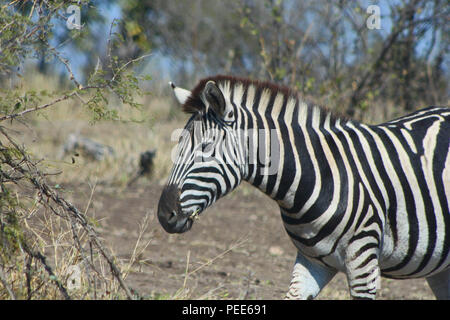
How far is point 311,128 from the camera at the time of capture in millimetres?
3932

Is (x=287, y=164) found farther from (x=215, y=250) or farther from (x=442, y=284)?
(x=215, y=250)

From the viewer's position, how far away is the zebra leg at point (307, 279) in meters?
3.96

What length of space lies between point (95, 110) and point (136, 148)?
7215mm

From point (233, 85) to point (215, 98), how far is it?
287 millimetres

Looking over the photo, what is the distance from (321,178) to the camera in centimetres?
377

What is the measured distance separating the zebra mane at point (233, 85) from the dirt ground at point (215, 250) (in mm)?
1239

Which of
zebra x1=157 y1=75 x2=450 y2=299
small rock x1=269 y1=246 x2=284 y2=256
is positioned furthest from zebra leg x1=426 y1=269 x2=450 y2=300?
small rock x1=269 y1=246 x2=284 y2=256

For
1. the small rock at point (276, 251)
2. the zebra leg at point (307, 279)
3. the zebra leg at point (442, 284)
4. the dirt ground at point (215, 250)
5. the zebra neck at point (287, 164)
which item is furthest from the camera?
A: the small rock at point (276, 251)

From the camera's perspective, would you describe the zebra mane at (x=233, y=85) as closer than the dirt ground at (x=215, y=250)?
Yes

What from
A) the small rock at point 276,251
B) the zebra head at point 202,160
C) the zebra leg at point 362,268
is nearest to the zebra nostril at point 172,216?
the zebra head at point 202,160

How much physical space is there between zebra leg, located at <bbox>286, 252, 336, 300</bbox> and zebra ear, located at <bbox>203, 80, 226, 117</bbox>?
1.17m

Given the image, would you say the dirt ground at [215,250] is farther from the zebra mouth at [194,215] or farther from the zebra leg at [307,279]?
the zebra mouth at [194,215]

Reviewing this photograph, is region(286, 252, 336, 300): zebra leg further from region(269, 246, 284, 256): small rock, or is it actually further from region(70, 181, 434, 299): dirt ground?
region(269, 246, 284, 256): small rock
